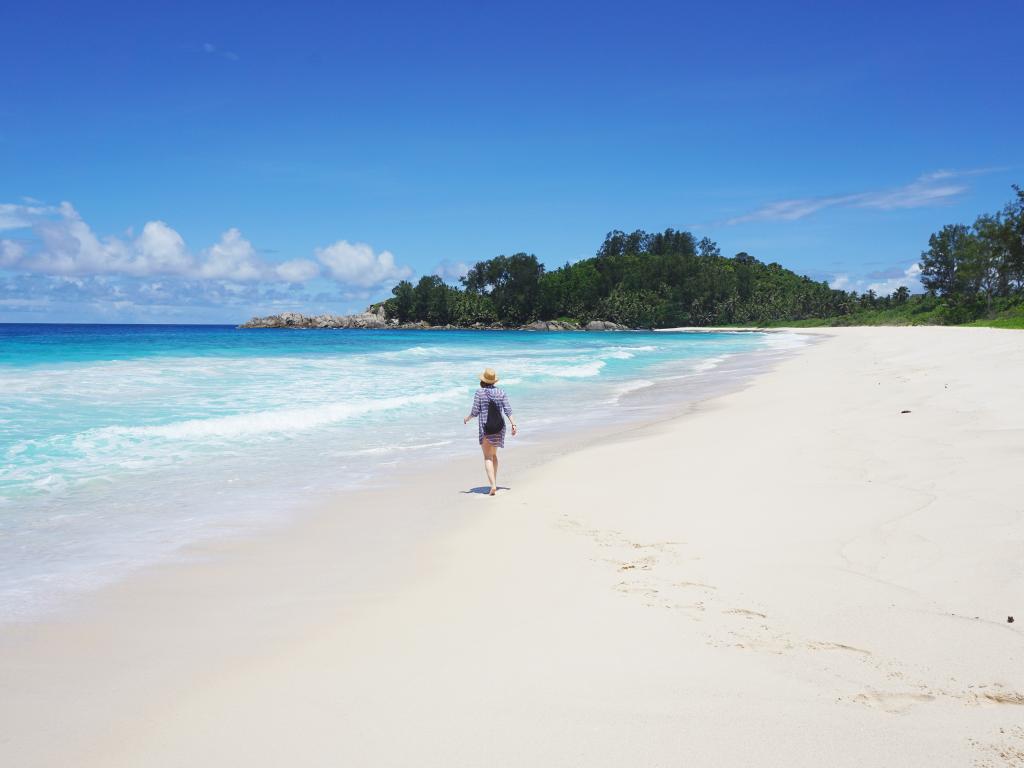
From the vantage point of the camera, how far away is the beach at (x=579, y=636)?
10.8ft

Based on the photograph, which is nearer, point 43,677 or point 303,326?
point 43,677

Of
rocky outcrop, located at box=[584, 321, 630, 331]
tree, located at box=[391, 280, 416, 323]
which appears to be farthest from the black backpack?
tree, located at box=[391, 280, 416, 323]

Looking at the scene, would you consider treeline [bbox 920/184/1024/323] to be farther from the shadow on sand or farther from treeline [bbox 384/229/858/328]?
the shadow on sand

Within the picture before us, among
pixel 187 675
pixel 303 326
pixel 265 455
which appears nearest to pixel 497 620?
pixel 187 675

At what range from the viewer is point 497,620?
15.4 feet

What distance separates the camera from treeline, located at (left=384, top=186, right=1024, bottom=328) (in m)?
116

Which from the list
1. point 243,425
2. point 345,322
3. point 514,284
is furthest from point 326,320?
point 243,425

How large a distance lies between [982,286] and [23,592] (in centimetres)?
10007

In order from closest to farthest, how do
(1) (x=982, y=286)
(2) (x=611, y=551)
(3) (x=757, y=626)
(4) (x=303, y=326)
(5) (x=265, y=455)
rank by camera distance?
(3) (x=757, y=626), (2) (x=611, y=551), (5) (x=265, y=455), (1) (x=982, y=286), (4) (x=303, y=326)

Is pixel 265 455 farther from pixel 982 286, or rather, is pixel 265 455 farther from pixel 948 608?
pixel 982 286

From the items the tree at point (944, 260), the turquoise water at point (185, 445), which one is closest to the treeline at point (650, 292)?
the tree at point (944, 260)

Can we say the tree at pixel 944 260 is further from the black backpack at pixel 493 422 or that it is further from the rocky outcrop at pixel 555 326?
the black backpack at pixel 493 422

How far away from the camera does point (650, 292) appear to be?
154 metres

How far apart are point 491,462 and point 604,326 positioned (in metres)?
145
